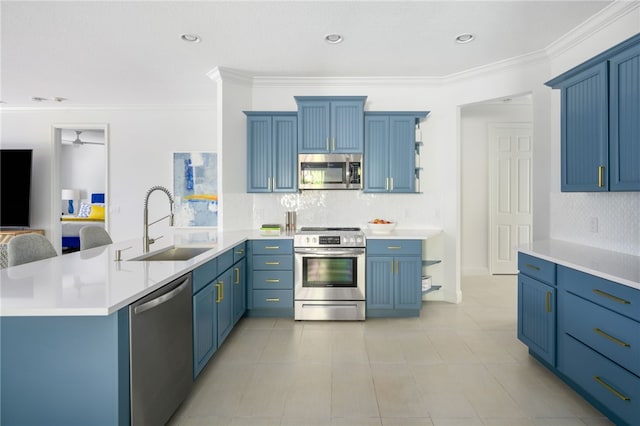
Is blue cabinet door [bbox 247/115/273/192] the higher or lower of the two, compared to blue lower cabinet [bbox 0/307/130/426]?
higher

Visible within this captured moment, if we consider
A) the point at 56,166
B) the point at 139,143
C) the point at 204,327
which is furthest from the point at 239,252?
the point at 56,166

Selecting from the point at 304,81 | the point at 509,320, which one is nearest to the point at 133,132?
the point at 304,81

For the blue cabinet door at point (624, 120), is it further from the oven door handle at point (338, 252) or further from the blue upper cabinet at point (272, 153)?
the blue upper cabinet at point (272, 153)

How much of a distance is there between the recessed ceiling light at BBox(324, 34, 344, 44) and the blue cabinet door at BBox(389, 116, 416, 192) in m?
1.22

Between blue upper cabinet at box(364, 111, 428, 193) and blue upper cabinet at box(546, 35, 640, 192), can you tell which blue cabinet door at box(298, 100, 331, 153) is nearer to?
blue upper cabinet at box(364, 111, 428, 193)

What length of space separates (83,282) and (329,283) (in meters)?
2.48

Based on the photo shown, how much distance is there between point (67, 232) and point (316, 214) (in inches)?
226

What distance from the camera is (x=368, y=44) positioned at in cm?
341

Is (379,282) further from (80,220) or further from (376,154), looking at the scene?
(80,220)

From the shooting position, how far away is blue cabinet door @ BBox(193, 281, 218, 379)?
230cm

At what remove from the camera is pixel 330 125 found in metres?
4.17

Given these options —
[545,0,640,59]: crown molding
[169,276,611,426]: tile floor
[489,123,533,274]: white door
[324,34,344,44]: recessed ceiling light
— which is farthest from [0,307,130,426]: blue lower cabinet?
[489,123,533,274]: white door

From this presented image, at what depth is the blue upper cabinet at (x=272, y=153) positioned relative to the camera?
13.9 feet

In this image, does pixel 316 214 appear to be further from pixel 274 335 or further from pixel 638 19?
pixel 638 19
